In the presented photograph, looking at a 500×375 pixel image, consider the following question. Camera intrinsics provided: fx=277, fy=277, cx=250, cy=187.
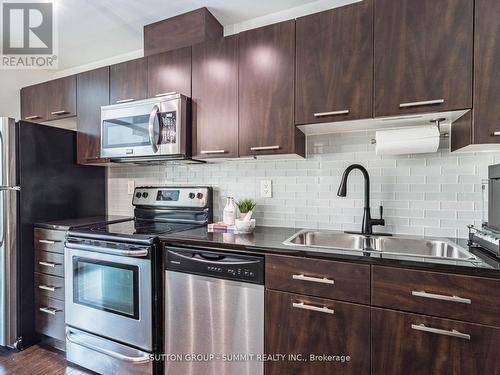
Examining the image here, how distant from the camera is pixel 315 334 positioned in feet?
4.12

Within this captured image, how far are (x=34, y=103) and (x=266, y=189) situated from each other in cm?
231

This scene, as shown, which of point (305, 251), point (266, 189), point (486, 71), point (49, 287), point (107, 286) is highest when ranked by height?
point (486, 71)

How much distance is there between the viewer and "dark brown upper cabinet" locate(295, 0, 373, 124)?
1.45 m

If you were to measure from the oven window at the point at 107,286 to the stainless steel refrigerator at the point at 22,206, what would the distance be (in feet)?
1.73

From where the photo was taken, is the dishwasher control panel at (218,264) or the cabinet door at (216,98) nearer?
the dishwasher control panel at (218,264)

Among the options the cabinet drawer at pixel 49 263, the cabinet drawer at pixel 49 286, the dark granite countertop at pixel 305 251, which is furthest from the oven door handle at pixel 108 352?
the dark granite countertop at pixel 305 251

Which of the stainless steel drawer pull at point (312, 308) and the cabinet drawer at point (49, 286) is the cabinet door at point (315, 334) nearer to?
the stainless steel drawer pull at point (312, 308)

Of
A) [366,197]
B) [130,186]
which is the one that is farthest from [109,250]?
[366,197]

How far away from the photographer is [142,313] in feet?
5.25

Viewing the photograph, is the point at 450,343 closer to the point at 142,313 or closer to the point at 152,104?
the point at 142,313

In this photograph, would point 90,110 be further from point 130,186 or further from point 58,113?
point 130,186

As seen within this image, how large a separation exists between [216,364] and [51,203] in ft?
5.87

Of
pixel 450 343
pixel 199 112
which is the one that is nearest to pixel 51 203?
pixel 199 112

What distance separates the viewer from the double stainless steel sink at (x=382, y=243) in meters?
1.48
